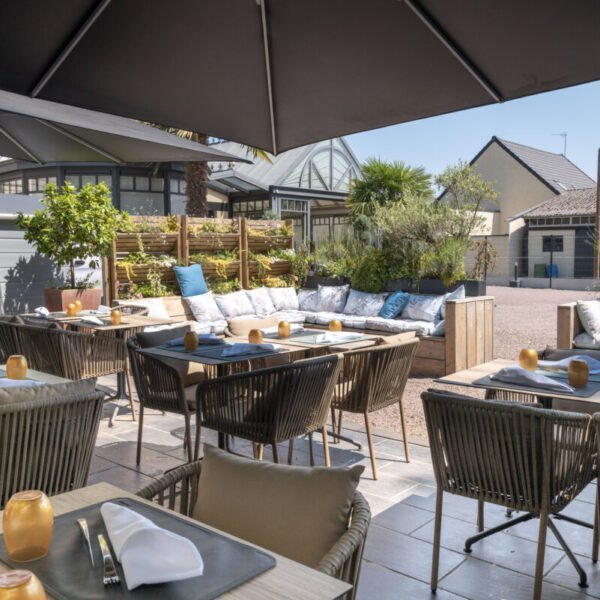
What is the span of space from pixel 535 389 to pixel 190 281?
6251 millimetres

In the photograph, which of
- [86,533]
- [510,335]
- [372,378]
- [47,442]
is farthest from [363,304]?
[86,533]

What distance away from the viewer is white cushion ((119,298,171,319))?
7.66 meters

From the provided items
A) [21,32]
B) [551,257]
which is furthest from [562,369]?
[551,257]

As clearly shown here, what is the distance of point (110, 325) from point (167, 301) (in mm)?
2641

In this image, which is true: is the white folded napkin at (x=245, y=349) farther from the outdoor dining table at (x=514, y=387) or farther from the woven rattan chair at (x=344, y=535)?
the woven rattan chair at (x=344, y=535)

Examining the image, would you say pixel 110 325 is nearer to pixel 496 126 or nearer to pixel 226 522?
pixel 226 522

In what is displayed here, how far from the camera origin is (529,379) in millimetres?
2740

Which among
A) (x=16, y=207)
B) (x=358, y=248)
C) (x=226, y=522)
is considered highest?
(x=16, y=207)

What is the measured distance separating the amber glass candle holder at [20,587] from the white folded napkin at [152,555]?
174 millimetres

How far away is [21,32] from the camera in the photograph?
2.50 metres

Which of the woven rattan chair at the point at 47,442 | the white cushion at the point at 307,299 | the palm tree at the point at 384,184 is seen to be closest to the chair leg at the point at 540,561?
the woven rattan chair at the point at 47,442

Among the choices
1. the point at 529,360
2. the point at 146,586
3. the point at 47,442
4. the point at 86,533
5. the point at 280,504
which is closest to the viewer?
the point at 146,586

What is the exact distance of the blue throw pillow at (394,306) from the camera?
7.53 metres

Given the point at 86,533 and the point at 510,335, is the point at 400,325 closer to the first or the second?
the point at 510,335
